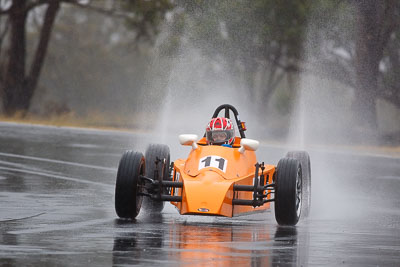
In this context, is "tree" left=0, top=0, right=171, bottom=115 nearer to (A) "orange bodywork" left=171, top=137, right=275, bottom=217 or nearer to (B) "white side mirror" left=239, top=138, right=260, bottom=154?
(A) "orange bodywork" left=171, top=137, right=275, bottom=217

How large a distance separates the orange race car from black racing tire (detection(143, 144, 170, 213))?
0.01 meters

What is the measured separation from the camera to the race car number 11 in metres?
14.9

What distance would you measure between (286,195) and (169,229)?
5.66ft

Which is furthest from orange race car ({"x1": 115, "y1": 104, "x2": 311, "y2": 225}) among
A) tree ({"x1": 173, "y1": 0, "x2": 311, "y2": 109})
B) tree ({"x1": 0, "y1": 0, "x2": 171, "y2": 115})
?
→ tree ({"x1": 0, "y1": 0, "x2": 171, "y2": 115})

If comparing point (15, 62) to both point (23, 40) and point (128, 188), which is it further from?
point (128, 188)

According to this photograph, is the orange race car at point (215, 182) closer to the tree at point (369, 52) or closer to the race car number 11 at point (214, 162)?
the race car number 11 at point (214, 162)

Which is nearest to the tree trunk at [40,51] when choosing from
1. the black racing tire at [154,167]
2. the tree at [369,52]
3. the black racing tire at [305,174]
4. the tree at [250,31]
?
the tree at [250,31]

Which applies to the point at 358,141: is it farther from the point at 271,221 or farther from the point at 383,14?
the point at 271,221

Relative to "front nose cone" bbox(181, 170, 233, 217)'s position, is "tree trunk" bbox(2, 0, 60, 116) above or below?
above

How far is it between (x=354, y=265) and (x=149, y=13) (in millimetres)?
42246

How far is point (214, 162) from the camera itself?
49.3ft

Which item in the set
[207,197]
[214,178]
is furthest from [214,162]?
[207,197]

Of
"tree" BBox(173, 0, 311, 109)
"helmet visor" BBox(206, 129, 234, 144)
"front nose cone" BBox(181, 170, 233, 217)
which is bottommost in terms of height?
"front nose cone" BBox(181, 170, 233, 217)

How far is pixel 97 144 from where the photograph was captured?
110 feet
